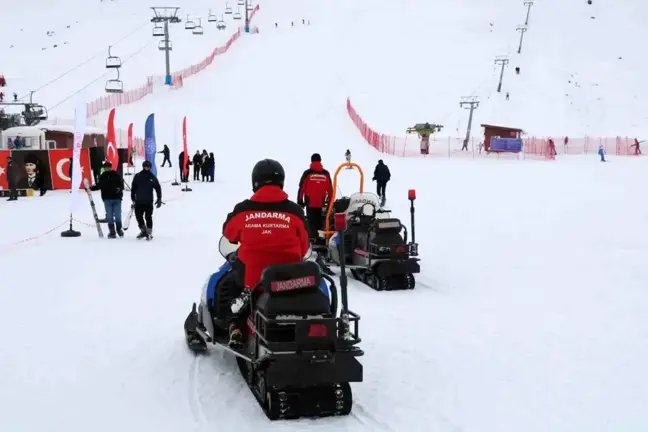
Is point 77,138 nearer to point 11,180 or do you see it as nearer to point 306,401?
point 11,180

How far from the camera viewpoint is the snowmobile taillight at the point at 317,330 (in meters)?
5.08

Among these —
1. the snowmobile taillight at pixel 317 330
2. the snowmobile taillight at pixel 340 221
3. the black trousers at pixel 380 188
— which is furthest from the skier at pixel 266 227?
the black trousers at pixel 380 188

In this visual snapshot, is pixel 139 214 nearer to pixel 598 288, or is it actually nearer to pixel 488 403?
pixel 598 288

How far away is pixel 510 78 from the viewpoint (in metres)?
68.7

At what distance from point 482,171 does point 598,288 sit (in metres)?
24.5

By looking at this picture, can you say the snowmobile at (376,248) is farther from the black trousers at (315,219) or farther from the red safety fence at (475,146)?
the red safety fence at (475,146)

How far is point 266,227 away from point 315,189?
6189 millimetres

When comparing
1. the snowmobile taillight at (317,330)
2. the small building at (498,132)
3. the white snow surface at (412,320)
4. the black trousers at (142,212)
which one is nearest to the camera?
the snowmobile taillight at (317,330)

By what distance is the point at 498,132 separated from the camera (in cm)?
4928

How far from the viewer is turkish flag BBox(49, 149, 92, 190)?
80.1 ft

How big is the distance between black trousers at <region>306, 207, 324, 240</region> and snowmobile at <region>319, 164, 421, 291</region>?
34.4 inches

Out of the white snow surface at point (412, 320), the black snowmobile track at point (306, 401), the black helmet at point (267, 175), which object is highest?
the black helmet at point (267, 175)

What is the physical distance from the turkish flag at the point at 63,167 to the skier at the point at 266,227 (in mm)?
19888

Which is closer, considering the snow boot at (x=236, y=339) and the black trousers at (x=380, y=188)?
the snow boot at (x=236, y=339)
